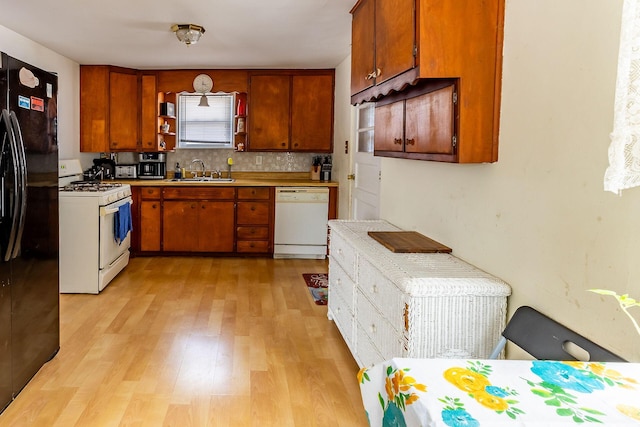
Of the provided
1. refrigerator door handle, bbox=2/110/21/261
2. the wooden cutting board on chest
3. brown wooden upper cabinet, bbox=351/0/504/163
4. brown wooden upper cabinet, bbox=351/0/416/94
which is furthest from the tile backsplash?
brown wooden upper cabinet, bbox=351/0/504/163

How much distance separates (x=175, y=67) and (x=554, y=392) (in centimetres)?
599

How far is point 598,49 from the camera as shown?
1.67m

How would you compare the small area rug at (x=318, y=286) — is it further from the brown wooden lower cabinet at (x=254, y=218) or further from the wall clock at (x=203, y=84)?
the wall clock at (x=203, y=84)

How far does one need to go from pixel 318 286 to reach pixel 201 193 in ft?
6.40

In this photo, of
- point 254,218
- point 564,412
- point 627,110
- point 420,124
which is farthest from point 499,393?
point 254,218

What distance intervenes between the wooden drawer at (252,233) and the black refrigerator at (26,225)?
10.3ft

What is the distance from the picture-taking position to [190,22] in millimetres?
4219

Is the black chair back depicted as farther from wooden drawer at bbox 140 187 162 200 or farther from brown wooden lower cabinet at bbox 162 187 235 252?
wooden drawer at bbox 140 187 162 200

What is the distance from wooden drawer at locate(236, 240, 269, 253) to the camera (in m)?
6.31

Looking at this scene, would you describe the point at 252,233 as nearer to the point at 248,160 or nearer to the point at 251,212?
the point at 251,212

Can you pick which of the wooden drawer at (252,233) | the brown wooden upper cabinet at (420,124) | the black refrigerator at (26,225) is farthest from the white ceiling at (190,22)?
the wooden drawer at (252,233)

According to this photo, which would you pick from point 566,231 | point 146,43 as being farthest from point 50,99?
point 566,231

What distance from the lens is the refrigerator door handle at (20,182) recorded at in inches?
102

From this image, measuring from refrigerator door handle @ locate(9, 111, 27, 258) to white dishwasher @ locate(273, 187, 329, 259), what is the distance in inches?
145
